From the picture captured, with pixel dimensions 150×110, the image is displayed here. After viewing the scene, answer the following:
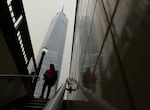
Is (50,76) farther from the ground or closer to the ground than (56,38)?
closer to the ground

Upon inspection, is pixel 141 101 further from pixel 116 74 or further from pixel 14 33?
pixel 14 33

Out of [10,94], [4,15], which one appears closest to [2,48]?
[4,15]

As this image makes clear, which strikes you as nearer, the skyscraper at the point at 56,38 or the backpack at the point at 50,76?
the backpack at the point at 50,76

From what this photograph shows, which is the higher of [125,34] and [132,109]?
[125,34]

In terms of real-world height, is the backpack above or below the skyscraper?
below

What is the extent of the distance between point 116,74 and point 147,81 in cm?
35

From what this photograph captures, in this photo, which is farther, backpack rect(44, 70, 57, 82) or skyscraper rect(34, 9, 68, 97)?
skyscraper rect(34, 9, 68, 97)

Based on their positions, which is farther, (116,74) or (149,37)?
(116,74)

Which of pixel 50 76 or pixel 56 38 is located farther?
pixel 56 38

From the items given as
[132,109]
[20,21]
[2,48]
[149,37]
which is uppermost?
[20,21]

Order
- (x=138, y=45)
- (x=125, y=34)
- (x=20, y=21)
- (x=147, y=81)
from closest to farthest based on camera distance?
(x=147, y=81) < (x=138, y=45) < (x=125, y=34) < (x=20, y=21)

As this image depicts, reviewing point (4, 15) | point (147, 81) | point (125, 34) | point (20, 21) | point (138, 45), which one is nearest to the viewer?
point (147, 81)

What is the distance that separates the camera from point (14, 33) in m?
4.61

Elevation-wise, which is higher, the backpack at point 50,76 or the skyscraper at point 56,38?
the skyscraper at point 56,38
